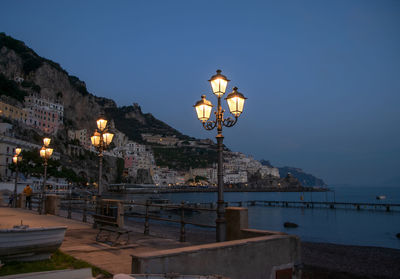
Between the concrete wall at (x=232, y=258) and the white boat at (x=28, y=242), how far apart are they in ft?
7.54

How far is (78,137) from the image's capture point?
4909 inches

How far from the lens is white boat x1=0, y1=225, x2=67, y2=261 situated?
19.1 feet

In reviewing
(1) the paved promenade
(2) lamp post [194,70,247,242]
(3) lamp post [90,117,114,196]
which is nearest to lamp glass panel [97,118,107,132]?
(3) lamp post [90,117,114,196]

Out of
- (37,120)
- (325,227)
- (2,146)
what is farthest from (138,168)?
(325,227)

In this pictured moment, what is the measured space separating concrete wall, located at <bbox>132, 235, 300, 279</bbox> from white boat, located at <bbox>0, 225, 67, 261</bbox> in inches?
90.5

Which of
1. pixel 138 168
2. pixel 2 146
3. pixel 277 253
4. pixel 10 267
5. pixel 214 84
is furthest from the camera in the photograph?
pixel 138 168

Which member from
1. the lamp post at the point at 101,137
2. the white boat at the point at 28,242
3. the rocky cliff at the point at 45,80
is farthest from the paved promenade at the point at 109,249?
the rocky cliff at the point at 45,80

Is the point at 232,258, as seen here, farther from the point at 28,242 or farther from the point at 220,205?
the point at 28,242

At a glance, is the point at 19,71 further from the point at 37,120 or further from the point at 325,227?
the point at 325,227

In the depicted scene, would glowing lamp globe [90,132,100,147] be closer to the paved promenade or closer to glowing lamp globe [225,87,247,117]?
the paved promenade

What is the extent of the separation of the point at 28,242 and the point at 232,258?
4.17 metres

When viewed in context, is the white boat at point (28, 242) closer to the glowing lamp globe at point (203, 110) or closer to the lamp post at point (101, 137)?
the glowing lamp globe at point (203, 110)

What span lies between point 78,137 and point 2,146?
207 ft

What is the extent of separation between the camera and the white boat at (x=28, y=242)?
19.1 feet
